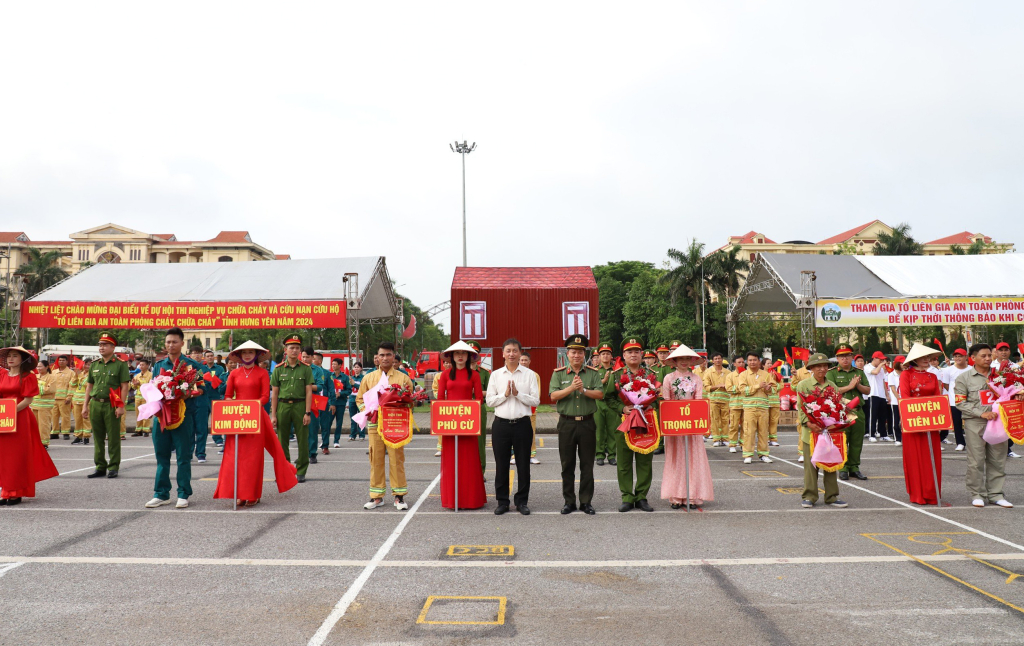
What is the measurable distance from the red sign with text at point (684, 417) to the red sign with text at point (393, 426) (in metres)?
2.91

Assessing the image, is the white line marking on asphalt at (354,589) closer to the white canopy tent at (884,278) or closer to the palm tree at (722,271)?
the white canopy tent at (884,278)

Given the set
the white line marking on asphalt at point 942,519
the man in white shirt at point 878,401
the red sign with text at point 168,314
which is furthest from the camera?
the red sign with text at point 168,314

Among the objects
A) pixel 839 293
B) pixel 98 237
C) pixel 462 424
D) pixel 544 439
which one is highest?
pixel 98 237

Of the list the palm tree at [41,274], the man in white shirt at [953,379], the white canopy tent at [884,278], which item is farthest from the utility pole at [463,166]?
the palm tree at [41,274]

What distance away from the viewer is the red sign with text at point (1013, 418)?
8000 mm

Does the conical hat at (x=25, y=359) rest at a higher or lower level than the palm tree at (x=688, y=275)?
lower

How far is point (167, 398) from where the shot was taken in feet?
26.5

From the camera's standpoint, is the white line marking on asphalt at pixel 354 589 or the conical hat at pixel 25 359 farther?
the conical hat at pixel 25 359

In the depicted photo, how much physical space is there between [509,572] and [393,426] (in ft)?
9.63

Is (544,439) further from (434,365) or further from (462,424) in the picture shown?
(434,365)

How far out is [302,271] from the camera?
→ 82.3 feet

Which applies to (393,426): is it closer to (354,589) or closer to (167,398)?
(167,398)

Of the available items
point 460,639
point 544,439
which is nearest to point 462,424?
point 460,639

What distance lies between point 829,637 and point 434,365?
3606 cm
